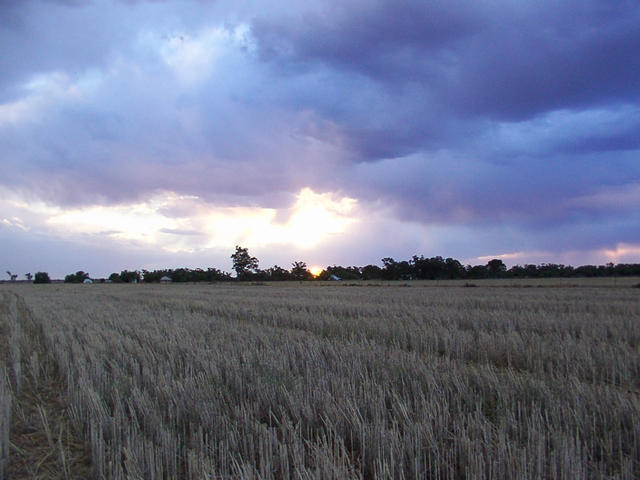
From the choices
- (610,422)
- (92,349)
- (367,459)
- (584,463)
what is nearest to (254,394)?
(367,459)

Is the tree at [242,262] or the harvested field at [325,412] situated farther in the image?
the tree at [242,262]

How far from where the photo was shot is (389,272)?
91.9 metres

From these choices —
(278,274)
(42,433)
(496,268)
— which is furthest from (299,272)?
(42,433)

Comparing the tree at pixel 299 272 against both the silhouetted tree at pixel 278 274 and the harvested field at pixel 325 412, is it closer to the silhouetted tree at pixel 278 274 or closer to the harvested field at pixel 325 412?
the silhouetted tree at pixel 278 274

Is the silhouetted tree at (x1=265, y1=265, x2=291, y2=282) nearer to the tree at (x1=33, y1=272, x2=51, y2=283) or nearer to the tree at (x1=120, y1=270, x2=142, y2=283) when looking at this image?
the tree at (x1=120, y1=270, x2=142, y2=283)

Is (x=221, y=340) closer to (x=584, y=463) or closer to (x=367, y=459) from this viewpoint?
(x=367, y=459)

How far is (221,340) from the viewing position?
6.74 meters

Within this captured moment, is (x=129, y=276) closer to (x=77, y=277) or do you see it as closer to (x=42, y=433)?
(x=77, y=277)

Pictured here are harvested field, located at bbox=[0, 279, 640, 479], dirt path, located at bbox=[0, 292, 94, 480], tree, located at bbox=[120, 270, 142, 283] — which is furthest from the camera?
tree, located at bbox=[120, 270, 142, 283]

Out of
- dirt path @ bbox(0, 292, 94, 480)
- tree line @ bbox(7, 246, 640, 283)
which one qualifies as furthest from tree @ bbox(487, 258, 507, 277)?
Result: dirt path @ bbox(0, 292, 94, 480)

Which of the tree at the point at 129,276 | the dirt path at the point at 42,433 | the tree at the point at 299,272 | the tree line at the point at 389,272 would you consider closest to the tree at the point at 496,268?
the tree line at the point at 389,272

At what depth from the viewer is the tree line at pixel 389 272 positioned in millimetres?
70875

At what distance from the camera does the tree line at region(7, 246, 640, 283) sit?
233 feet

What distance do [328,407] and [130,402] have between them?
1776 mm
